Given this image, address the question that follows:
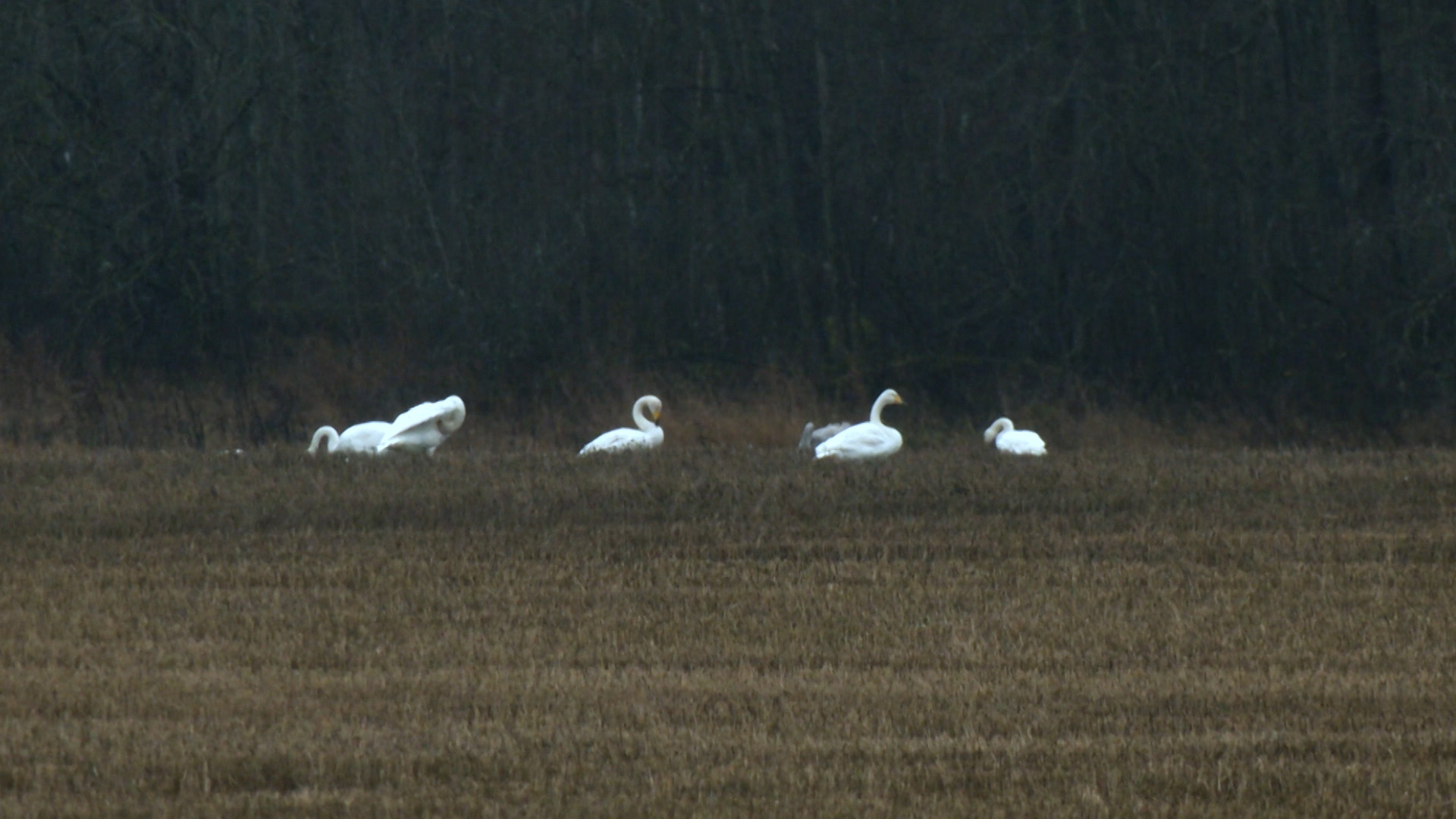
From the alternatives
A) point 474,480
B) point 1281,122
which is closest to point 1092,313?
point 1281,122

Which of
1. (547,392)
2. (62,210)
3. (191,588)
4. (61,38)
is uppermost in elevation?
(61,38)

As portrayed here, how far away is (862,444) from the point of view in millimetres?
13023

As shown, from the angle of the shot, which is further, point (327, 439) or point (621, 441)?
point (327, 439)

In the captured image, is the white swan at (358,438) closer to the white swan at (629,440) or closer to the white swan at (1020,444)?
the white swan at (629,440)

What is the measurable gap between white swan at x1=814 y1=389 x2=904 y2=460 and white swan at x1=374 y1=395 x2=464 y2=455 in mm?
2997

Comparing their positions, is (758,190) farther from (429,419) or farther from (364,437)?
(429,419)

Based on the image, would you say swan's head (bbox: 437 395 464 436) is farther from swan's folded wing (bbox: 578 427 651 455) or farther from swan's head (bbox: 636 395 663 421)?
swan's head (bbox: 636 395 663 421)

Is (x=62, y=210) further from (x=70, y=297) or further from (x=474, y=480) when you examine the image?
(x=474, y=480)

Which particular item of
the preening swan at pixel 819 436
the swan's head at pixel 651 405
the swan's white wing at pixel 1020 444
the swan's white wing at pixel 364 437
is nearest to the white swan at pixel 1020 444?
the swan's white wing at pixel 1020 444

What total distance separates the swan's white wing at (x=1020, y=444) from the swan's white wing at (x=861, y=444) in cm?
95

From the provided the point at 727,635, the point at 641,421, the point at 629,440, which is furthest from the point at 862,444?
the point at 727,635

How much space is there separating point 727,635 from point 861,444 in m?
5.65

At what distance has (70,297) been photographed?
21.3 meters

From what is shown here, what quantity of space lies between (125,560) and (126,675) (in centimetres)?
298
